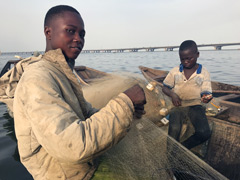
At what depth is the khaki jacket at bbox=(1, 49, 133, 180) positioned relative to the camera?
3.20 feet

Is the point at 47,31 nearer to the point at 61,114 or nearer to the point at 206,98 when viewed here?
the point at 61,114

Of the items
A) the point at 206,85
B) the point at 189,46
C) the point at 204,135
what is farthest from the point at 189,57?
the point at 204,135

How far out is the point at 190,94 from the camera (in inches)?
156

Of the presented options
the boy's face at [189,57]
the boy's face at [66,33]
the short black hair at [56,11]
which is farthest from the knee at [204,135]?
the short black hair at [56,11]

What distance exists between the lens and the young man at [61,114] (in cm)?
98

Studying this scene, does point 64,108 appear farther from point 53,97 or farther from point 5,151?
point 5,151

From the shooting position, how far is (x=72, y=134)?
0.96m

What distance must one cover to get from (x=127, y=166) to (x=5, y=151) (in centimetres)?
434

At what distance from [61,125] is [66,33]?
919 millimetres

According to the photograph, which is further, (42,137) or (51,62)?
(51,62)

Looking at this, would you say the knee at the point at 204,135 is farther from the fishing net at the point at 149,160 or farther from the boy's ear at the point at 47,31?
the boy's ear at the point at 47,31

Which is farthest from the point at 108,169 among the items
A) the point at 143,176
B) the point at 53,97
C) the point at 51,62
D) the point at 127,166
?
the point at 51,62

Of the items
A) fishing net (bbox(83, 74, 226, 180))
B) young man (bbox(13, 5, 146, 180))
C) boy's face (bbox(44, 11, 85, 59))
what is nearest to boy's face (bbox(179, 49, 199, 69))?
fishing net (bbox(83, 74, 226, 180))

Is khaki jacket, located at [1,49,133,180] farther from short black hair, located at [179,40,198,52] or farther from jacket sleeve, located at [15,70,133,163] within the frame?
short black hair, located at [179,40,198,52]
